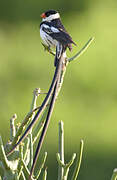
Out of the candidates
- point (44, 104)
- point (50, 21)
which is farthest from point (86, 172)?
point (44, 104)

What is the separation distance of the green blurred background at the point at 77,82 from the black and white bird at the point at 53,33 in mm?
3493

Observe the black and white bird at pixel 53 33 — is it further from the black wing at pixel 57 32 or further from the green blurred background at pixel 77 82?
the green blurred background at pixel 77 82

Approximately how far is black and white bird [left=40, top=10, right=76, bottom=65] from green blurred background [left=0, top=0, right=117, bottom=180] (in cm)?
349

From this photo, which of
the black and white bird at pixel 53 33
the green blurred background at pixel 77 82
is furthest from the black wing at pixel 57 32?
the green blurred background at pixel 77 82

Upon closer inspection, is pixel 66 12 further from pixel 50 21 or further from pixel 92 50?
pixel 50 21

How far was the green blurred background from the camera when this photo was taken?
20.3 feet

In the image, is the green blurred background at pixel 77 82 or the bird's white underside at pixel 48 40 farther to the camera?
the green blurred background at pixel 77 82

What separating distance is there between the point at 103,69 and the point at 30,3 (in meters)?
1.74

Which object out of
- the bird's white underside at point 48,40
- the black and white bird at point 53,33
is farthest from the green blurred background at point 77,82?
the bird's white underside at point 48,40

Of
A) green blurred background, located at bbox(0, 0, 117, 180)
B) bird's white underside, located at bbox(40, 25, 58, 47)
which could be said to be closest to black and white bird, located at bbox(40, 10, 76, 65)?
bird's white underside, located at bbox(40, 25, 58, 47)

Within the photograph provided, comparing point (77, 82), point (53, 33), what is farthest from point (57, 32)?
point (77, 82)

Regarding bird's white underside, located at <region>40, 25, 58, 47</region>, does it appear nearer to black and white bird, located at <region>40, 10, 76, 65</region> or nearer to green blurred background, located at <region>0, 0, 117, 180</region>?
black and white bird, located at <region>40, 10, 76, 65</region>

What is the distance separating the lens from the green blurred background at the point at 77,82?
243 inches

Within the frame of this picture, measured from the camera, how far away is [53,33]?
78.9 inches
